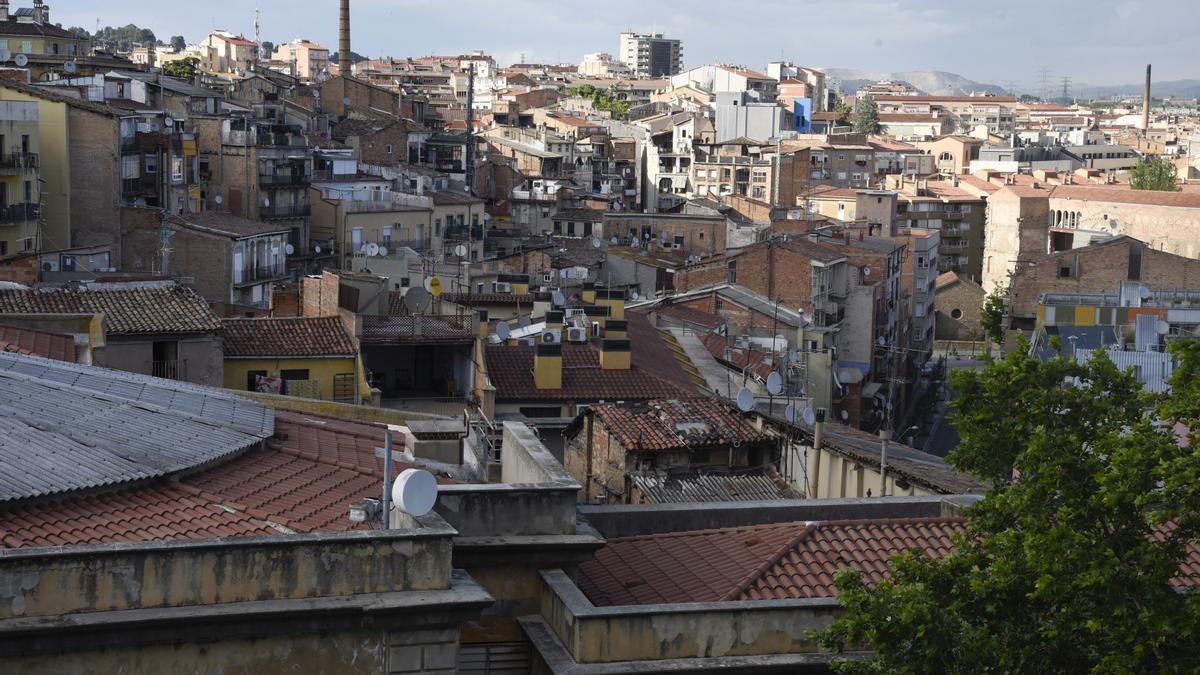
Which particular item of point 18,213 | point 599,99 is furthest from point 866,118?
point 18,213

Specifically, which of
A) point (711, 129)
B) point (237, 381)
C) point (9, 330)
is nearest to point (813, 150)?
point (711, 129)

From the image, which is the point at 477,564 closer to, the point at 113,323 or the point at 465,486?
the point at 465,486

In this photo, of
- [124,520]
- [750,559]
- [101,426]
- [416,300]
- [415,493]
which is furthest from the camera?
[416,300]

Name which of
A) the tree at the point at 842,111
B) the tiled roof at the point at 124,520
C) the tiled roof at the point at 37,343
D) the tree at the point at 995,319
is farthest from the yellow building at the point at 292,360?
the tree at the point at 842,111

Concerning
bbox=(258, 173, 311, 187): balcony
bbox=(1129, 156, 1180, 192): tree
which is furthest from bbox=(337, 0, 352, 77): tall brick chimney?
bbox=(1129, 156, 1180, 192): tree

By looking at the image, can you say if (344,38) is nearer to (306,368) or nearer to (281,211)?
(281,211)

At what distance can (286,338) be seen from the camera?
28172 millimetres

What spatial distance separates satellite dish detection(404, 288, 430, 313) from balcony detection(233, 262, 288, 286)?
1299 centimetres

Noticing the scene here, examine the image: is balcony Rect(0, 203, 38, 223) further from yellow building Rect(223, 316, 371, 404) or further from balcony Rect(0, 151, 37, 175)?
yellow building Rect(223, 316, 371, 404)

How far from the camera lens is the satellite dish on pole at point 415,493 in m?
10.5

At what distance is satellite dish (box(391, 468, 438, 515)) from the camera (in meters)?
10.5

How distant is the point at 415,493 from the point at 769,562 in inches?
125

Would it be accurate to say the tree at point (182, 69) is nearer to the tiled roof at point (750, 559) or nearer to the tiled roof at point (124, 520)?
the tiled roof at point (750, 559)

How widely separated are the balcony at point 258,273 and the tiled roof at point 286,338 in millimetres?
15208
